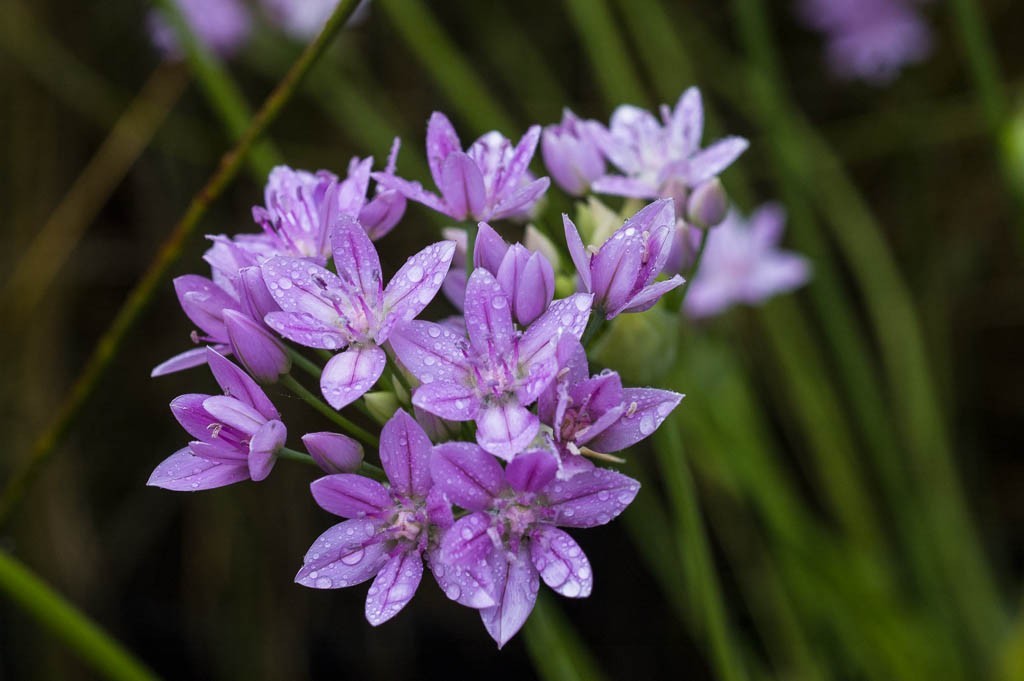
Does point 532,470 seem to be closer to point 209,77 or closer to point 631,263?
point 631,263

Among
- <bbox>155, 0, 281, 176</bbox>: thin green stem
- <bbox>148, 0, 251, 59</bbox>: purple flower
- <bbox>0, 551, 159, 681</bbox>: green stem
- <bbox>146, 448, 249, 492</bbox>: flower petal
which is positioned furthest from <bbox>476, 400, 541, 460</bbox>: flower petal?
<bbox>148, 0, 251, 59</bbox>: purple flower

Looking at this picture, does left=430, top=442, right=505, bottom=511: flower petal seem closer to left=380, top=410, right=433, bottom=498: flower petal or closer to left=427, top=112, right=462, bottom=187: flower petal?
left=380, top=410, right=433, bottom=498: flower petal

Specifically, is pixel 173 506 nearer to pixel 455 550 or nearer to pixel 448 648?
pixel 448 648

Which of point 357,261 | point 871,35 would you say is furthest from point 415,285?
point 871,35

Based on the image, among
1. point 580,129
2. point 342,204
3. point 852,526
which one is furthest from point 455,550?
point 852,526

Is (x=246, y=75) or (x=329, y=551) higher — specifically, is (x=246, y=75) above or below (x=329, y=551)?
above

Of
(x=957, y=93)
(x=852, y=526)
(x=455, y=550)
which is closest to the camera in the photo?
(x=455, y=550)
